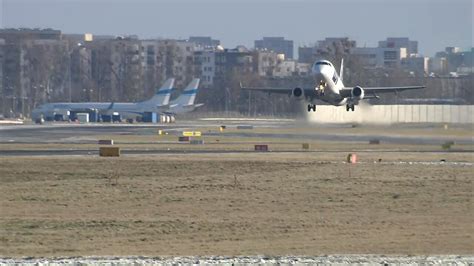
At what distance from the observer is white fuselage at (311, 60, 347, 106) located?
8094 centimetres

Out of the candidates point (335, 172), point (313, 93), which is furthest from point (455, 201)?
point (313, 93)

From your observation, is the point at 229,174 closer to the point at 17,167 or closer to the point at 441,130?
the point at 17,167

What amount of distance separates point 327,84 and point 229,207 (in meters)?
41.7

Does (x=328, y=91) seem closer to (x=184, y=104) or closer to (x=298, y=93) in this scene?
(x=298, y=93)

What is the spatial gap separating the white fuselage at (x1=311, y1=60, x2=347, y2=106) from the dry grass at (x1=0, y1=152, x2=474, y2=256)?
20.1 m

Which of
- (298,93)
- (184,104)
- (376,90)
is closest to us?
(298,93)

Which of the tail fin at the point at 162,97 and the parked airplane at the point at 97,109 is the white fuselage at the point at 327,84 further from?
the tail fin at the point at 162,97

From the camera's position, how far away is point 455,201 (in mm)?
43781

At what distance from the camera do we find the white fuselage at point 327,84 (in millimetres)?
80938

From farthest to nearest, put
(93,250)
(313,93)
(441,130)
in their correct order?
1. (441,130)
2. (313,93)
3. (93,250)

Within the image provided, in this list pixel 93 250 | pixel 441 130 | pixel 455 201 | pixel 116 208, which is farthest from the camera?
pixel 441 130

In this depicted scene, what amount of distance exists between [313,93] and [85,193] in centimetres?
3935

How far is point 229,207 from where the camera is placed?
41000 mm

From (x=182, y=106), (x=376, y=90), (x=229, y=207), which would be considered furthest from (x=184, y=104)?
(x=229, y=207)
